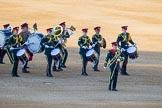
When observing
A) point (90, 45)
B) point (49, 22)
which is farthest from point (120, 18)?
point (90, 45)

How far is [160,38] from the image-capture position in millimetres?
49656

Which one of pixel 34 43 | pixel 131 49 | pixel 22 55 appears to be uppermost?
pixel 34 43

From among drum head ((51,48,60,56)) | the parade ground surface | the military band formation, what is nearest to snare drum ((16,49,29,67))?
the military band formation

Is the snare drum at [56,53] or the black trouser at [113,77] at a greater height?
the snare drum at [56,53]

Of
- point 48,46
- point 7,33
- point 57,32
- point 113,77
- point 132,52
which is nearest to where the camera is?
point 113,77

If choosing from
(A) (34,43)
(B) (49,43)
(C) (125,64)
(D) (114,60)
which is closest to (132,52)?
(C) (125,64)

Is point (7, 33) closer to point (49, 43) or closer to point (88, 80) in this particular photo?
point (49, 43)

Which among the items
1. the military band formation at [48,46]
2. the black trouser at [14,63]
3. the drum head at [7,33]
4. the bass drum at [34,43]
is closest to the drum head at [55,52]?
the military band formation at [48,46]

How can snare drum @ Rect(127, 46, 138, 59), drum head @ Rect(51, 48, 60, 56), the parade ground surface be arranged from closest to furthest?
the parade ground surface < drum head @ Rect(51, 48, 60, 56) < snare drum @ Rect(127, 46, 138, 59)

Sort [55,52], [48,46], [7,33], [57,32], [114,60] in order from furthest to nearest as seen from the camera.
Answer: [7,33], [57,32], [55,52], [48,46], [114,60]

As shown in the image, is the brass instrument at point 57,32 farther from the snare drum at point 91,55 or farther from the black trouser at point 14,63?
the black trouser at point 14,63

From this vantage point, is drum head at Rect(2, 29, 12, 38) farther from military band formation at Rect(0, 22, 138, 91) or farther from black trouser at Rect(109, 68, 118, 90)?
black trouser at Rect(109, 68, 118, 90)

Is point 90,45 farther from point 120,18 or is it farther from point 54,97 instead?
point 120,18

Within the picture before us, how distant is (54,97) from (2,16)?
1561 inches
